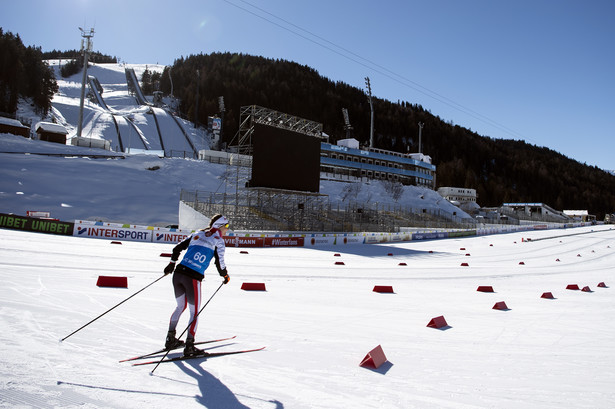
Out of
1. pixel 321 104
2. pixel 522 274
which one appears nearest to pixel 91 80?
pixel 321 104

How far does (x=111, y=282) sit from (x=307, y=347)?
6052 millimetres

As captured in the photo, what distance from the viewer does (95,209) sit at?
34.9 metres

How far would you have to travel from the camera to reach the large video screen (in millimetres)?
31766

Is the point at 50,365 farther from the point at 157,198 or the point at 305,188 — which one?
the point at 157,198

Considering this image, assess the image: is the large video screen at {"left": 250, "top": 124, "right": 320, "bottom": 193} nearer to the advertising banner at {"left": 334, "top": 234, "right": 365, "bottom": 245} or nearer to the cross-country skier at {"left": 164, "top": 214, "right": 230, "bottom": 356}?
the advertising banner at {"left": 334, "top": 234, "right": 365, "bottom": 245}

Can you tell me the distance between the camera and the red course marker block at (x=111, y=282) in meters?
9.39

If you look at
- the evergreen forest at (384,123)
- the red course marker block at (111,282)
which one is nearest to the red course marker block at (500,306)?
the red course marker block at (111,282)

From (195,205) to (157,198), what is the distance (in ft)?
29.7

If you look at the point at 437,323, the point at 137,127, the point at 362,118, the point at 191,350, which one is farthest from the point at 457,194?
the point at 191,350

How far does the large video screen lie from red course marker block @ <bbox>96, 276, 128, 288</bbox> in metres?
22.2

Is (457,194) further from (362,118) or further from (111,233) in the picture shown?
(111,233)

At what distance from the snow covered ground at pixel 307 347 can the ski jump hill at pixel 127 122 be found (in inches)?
2054

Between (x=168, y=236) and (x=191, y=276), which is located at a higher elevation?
(x=191, y=276)

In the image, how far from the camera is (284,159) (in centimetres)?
3309
